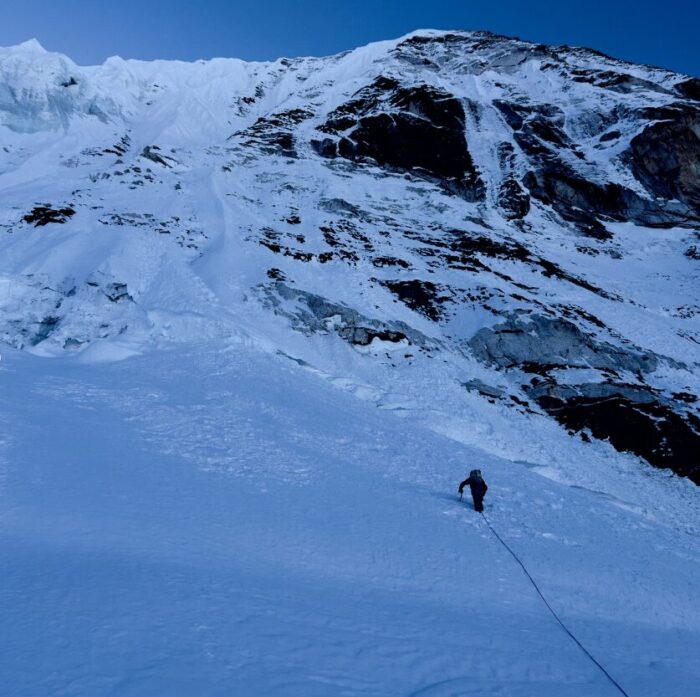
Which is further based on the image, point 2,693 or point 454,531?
point 454,531

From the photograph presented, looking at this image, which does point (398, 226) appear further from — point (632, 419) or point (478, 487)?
point (478, 487)

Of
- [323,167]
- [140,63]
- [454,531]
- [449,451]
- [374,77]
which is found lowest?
[454,531]

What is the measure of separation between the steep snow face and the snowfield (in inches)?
11.9

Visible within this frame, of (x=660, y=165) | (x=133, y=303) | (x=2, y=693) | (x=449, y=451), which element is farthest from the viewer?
(x=660, y=165)

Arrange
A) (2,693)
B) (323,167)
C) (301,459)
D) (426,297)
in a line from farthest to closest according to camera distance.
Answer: (323,167), (426,297), (301,459), (2,693)

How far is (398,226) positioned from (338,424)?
104 ft

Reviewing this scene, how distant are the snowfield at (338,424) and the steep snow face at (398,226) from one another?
30 centimetres

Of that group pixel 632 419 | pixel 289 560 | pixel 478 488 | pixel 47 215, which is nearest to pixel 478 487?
pixel 478 488

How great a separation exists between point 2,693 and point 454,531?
8367 millimetres

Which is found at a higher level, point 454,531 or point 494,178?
point 494,178

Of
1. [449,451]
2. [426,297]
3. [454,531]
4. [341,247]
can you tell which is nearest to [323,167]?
[341,247]

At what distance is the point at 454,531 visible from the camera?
1048 centimetres

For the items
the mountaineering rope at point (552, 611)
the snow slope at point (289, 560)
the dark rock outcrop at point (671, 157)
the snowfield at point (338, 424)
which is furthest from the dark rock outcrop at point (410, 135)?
the mountaineering rope at point (552, 611)

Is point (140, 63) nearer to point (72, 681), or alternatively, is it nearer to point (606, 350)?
point (606, 350)
